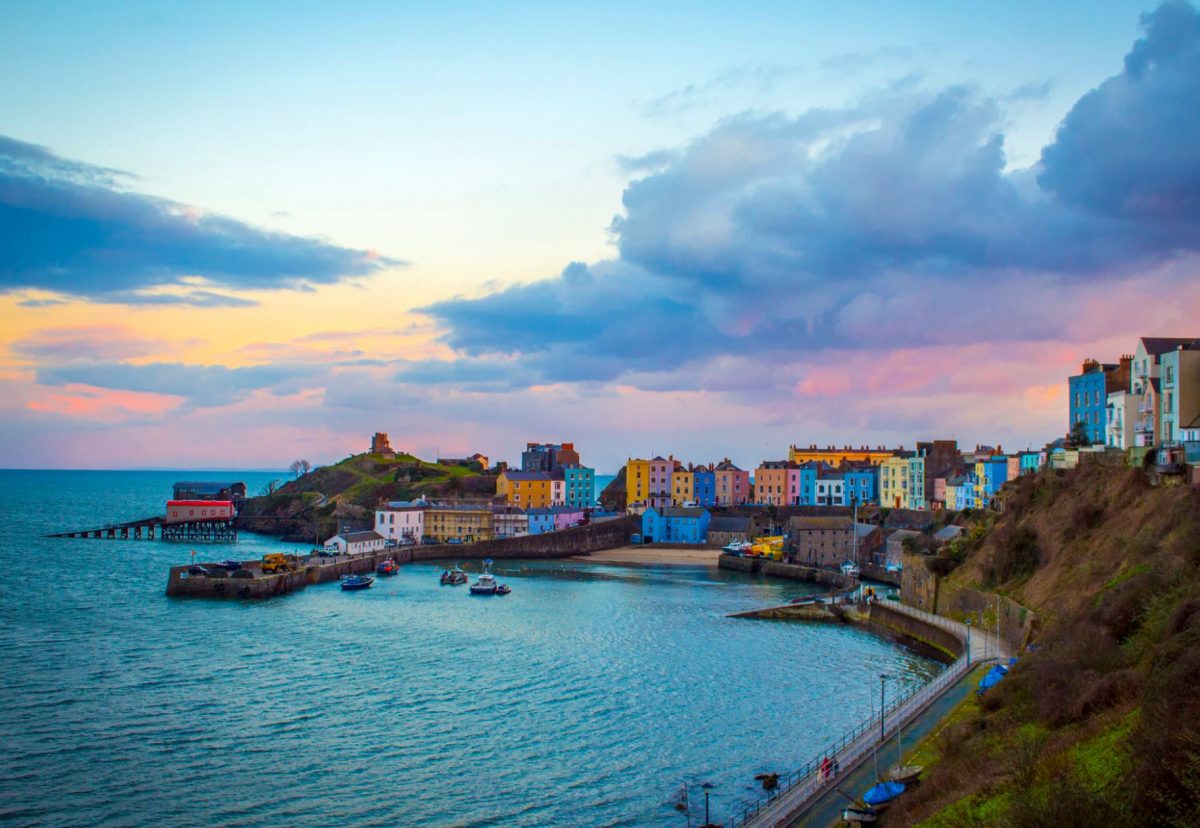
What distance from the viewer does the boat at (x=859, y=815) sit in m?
21.5

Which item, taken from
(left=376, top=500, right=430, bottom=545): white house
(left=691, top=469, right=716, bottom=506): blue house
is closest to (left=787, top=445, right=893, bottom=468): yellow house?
(left=691, top=469, right=716, bottom=506): blue house

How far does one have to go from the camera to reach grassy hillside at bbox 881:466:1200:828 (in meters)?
13.6

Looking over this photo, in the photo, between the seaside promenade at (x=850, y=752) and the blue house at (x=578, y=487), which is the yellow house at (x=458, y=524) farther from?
the seaside promenade at (x=850, y=752)

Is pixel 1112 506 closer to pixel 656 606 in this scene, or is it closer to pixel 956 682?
pixel 956 682

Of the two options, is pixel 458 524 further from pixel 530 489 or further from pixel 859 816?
pixel 859 816

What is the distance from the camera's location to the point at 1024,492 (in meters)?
55.7

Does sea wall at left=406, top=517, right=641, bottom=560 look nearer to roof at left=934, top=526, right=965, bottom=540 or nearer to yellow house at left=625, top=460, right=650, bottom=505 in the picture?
yellow house at left=625, top=460, right=650, bottom=505

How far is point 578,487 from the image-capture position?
142m

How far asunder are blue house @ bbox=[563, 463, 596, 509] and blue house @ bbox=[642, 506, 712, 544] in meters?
21.5

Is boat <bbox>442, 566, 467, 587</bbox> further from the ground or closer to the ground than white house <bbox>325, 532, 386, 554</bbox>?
closer to the ground

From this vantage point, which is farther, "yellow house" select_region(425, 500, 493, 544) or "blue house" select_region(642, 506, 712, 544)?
"blue house" select_region(642, 506, 712, 544)

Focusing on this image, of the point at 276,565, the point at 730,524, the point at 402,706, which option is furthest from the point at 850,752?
the point at 730,524

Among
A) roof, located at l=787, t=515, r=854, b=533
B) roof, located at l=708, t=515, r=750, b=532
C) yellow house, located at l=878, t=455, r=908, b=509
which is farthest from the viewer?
yellow house, located at l=878, t=455, r=908, b=509

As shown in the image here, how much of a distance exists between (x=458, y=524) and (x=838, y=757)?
299 feet
